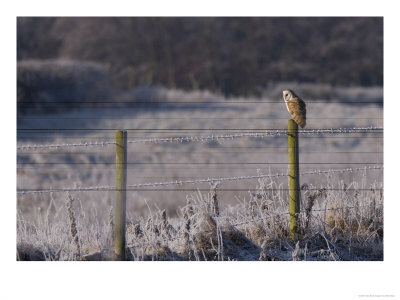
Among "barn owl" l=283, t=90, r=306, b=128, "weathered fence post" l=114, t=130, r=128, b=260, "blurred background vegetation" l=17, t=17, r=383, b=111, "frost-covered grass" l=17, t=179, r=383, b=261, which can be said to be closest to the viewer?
"weathered fence post" l=114, t=130, r=128, b=260

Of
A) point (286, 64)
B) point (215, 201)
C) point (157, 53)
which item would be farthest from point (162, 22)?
point (215, 201)

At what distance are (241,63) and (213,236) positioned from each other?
17.6 metres

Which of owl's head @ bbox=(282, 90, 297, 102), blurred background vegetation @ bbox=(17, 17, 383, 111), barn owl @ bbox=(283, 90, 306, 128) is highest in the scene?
blurred background vegetation @ bbox=(17, 17, 383, 111)

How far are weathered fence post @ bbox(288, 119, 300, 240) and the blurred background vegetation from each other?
49.7 ft

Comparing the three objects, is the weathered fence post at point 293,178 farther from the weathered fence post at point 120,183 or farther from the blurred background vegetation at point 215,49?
the blurred background vegetation at point 215,49

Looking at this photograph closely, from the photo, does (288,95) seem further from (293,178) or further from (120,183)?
(120,183)

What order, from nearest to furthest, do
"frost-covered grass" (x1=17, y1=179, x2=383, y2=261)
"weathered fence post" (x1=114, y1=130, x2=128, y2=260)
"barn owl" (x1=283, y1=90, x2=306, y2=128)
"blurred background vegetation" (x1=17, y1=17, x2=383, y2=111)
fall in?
"weathered fence post" (x1=114, y1=130, x2=128, y2=260), "frost-covered grass" (x1=17, y1=179, x2=383, y2=261), "barn owl" (x1=283, y1=90, x2=306, y2=128), "blurred background vegetation" (x1=17, y1=17, x2=383, y2=111)

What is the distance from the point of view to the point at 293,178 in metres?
4.12

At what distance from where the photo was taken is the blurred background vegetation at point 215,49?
20312 mm

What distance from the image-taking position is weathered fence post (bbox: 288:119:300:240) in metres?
4.07

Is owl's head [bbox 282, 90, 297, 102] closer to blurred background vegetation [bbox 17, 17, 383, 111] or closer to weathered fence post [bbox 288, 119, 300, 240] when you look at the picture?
weathered fence post [bbox 288, 119, 300, 240]

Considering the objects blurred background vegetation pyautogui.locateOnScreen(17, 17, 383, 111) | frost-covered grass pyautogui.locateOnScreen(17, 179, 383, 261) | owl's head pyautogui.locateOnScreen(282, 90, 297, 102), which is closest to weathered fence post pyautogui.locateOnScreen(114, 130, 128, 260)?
frost-covered grass pyautogui.locateOnScreen(17, 179, 383, 261)

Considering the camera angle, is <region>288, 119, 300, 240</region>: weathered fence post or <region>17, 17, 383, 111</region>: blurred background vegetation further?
<region>17, 17, 383, 111</region>: blurred background vegetation

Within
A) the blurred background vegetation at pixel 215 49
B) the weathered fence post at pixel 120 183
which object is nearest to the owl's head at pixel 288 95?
the weathered fence post at pixel 120 183
